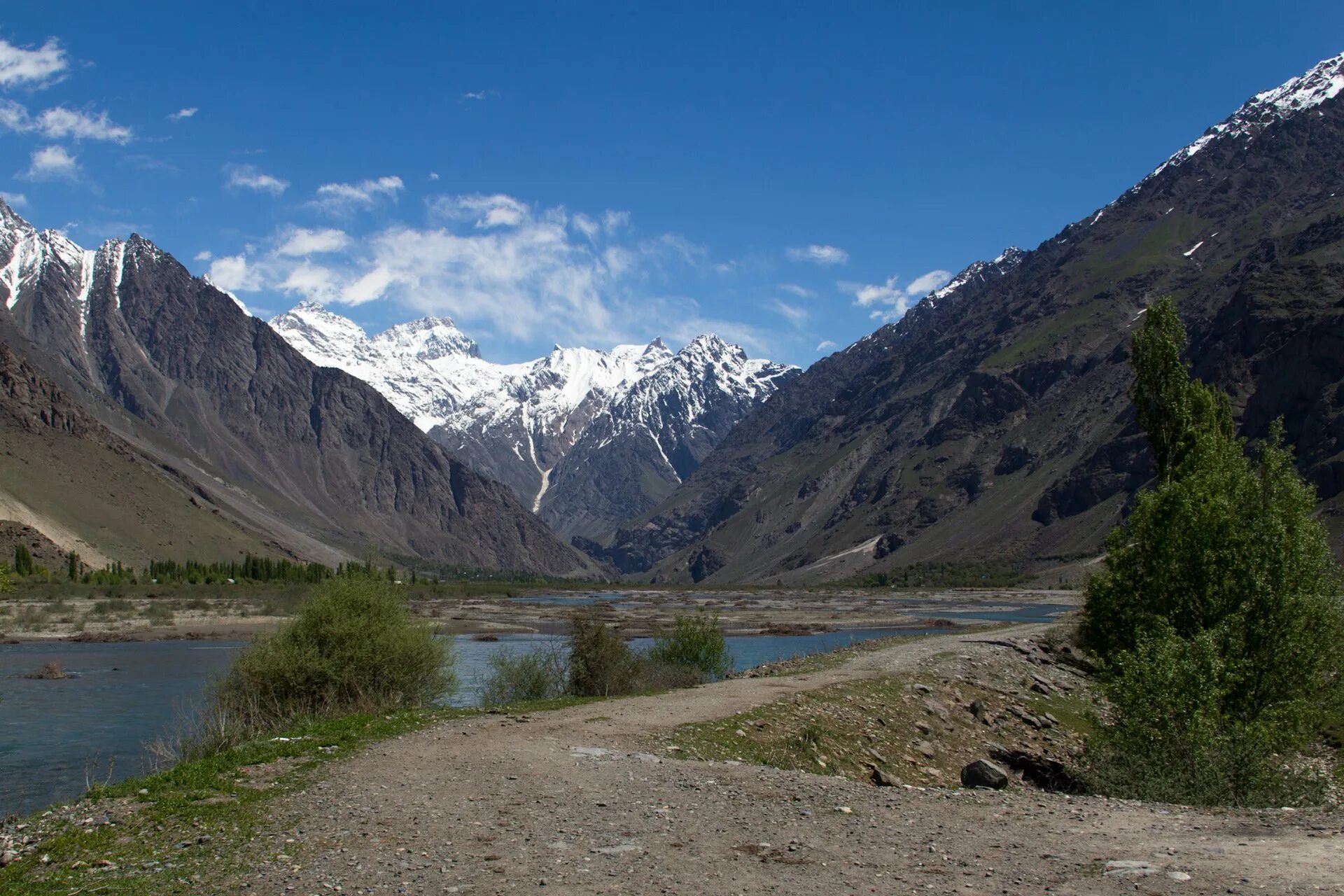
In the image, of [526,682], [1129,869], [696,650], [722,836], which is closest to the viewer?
[1129,869]

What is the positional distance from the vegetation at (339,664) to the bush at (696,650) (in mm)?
13349

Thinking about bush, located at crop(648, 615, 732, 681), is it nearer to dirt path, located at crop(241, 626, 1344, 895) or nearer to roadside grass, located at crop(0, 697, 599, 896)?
roadside grass, located at crop(0, 697, 599, 896)

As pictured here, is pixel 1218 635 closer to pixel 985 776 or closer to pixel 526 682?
pixel 985 776

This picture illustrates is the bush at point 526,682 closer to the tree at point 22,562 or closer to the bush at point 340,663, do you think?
the bush at point 340,663

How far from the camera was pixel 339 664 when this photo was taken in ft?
104

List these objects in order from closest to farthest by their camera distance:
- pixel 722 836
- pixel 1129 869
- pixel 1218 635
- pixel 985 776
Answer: pixel 1129 869 → pixel 722 836 → pixel 985 776 → pixel 1218 635

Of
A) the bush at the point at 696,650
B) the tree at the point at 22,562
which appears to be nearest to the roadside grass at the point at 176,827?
the bush at the point at 696,650

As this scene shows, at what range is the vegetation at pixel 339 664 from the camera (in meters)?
29.6

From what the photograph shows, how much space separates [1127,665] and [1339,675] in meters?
8.20

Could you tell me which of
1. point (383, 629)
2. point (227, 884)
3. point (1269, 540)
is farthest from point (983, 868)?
point (383, 629)

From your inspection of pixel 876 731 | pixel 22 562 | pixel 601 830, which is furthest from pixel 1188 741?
pixel 22 562

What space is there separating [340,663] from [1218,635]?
80.0 feet

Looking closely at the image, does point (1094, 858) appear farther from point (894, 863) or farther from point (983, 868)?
point (894, 863)

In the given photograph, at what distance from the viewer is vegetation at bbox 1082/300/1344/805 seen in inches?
834
